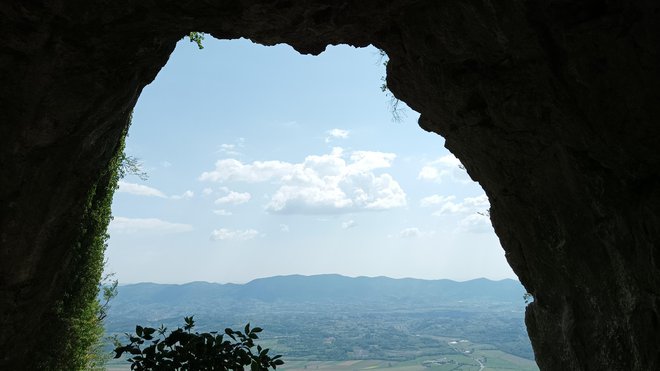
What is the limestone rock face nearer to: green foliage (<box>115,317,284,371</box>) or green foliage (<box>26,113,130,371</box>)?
green foliage (<box>26,113,130,371</box>)

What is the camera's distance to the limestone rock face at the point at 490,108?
5.79m

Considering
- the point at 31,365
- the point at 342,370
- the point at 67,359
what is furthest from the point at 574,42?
the point at 342,370

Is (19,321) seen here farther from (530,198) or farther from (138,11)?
(530,198)

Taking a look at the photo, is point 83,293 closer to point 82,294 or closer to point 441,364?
point 82,294

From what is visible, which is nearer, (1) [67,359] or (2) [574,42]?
(2) [574,42]

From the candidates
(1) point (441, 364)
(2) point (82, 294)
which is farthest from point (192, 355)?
(1) point (441, 364)

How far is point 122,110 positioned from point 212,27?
258 cm

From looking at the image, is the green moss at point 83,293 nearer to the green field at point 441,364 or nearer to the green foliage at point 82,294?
the green foliage at point 82,294

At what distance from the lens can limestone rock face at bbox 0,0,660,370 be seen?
5.79 meters

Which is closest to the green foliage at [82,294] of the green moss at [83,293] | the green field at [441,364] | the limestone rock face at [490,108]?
the green moss at [83,293]

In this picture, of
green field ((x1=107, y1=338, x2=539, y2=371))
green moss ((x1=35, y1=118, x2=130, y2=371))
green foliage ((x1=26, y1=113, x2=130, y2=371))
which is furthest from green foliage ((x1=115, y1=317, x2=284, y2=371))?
green field ((x1=107, y1=338, x2=539, y2=371))

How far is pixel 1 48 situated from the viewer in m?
6.09

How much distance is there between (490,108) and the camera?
7.22 metres

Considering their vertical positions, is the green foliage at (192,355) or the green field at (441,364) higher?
the green foliage at (192,355)
